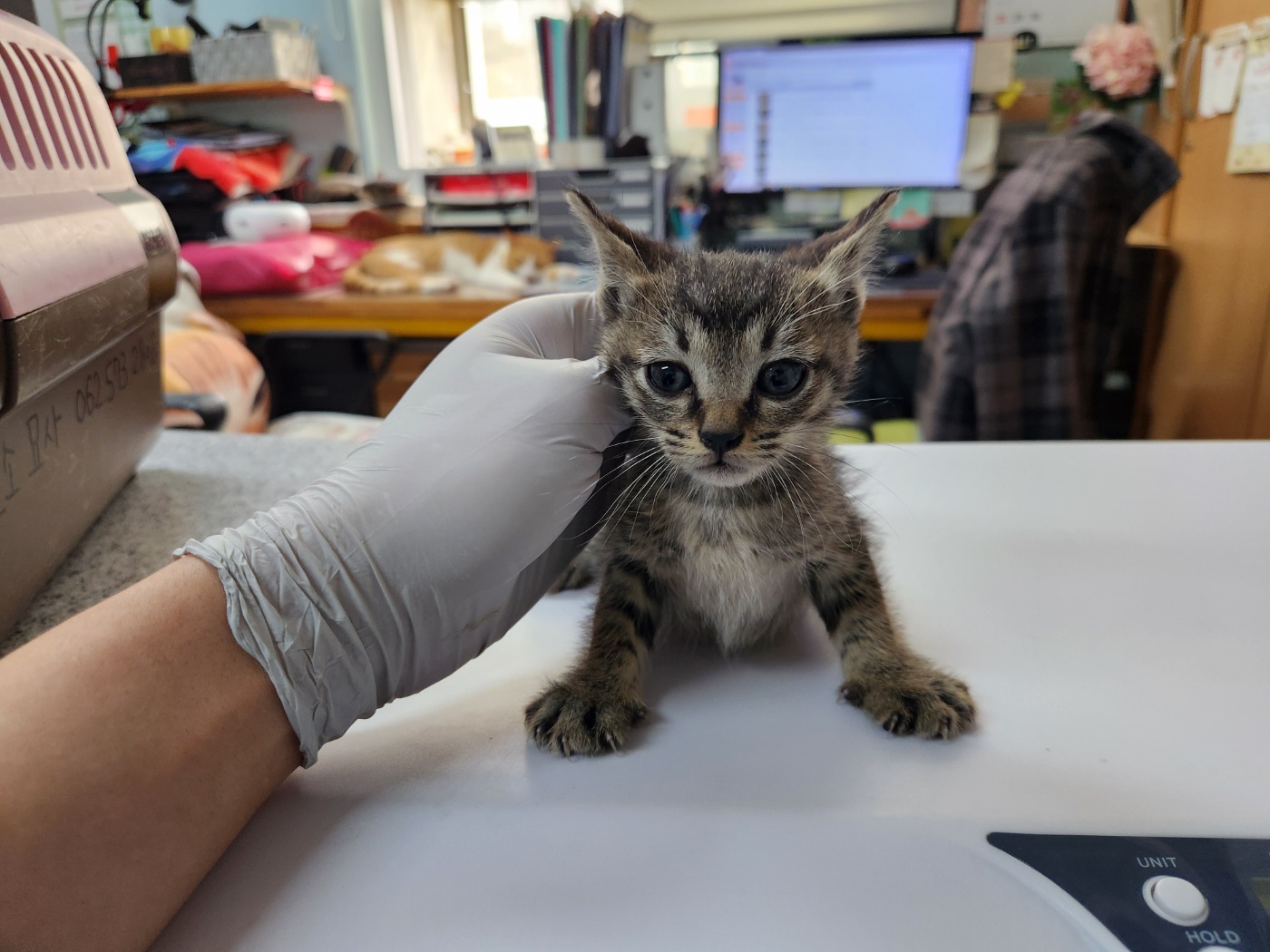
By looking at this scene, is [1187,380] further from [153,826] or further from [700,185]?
[153,826]

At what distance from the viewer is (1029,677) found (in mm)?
657

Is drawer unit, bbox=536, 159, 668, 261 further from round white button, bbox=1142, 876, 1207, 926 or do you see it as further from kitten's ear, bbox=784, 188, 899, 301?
round white button, bbox=1142, 876, 1207, 926

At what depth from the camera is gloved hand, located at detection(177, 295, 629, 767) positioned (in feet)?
1.81

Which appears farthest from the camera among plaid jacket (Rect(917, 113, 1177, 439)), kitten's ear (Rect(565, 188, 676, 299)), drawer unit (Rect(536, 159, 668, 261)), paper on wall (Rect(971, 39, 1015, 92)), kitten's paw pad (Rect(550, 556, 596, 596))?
drawer unit (Rect(536, 159, 668, 261))

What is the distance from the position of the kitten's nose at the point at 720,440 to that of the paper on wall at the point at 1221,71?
1.89 metres

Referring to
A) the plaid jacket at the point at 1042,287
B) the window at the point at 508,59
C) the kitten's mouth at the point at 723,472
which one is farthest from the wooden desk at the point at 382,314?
the kitten's mouth at the point at 723,472

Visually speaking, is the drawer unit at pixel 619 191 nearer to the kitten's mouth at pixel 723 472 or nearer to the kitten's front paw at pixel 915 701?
the kitten's mouth at pixel 723 472

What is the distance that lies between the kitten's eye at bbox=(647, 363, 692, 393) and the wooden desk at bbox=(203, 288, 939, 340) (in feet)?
4.49

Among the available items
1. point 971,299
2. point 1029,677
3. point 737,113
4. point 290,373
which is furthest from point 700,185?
point 1029,677

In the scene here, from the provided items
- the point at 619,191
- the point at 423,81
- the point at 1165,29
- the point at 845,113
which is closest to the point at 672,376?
the point at 619,191

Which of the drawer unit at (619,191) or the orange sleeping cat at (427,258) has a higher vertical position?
the drawer unit at (619,191)

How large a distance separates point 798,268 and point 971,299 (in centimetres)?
114

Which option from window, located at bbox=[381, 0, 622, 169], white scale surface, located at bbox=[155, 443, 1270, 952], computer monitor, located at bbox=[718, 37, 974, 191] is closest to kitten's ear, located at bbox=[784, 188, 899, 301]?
white scale surface, located at bbox=[155, 443, 1270, 952]

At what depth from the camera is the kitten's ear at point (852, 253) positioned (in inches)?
29.8
